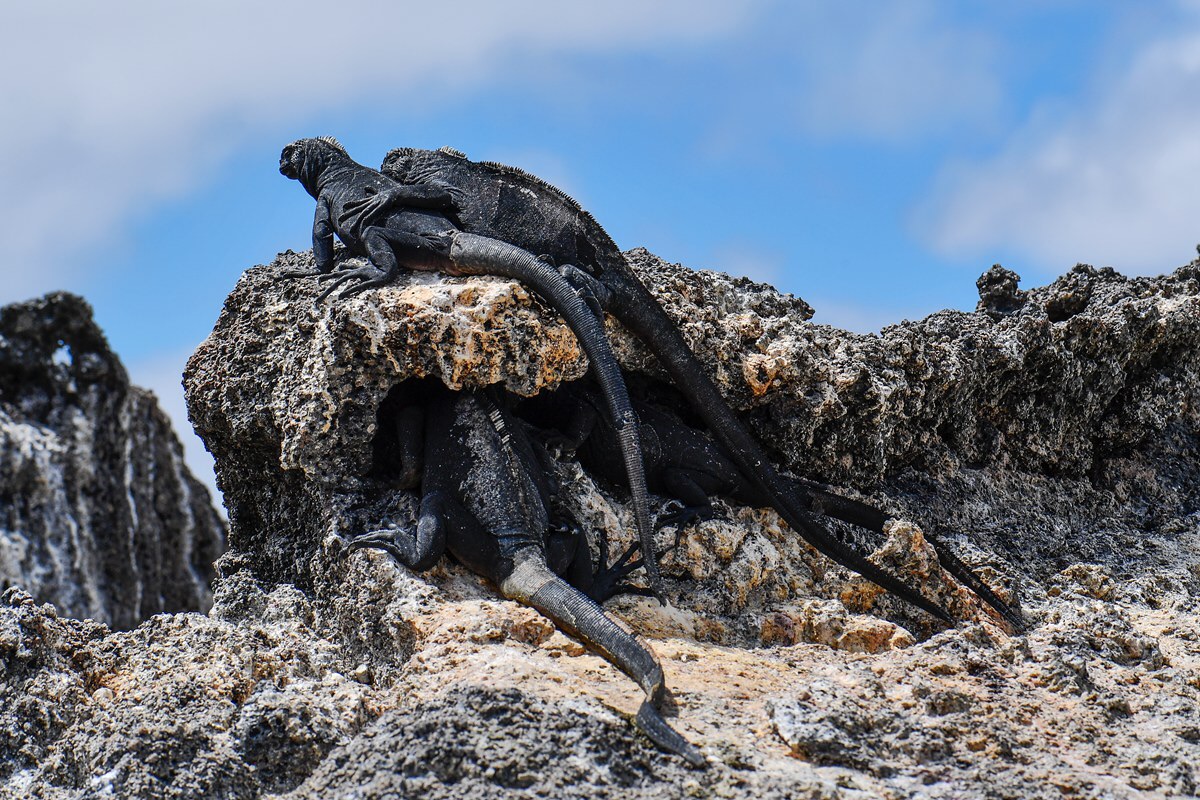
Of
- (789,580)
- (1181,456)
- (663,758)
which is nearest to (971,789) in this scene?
(663,758)

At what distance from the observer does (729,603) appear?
5266 mm

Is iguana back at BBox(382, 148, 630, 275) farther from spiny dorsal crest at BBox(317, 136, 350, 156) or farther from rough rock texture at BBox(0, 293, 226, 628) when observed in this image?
rough rock texture at BBox(0, 293, 226, 628)

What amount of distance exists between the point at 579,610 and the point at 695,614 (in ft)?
2.46

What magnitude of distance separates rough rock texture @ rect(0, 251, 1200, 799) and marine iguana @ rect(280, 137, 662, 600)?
0.44 ft

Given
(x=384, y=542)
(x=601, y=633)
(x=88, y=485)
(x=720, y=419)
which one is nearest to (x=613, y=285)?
(x=720, y=419)

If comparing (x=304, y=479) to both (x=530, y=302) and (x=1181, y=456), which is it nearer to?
(x=530, y=302)

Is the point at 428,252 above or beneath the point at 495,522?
above

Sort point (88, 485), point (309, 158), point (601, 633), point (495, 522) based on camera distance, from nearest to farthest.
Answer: point (601, 633) < point (495, 522) < point (309, 158) < point (88, 485)

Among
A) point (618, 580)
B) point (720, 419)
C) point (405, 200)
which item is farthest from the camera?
point (405, 200)

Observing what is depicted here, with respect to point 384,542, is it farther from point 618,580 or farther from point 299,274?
point 299,274

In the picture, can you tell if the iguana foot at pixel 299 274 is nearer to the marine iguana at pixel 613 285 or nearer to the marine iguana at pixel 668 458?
the marine iguana at pixel 613 285

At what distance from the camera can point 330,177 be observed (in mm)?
6281

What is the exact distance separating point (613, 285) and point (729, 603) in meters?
1.37

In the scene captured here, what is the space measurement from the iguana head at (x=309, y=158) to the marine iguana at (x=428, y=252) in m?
0.03
